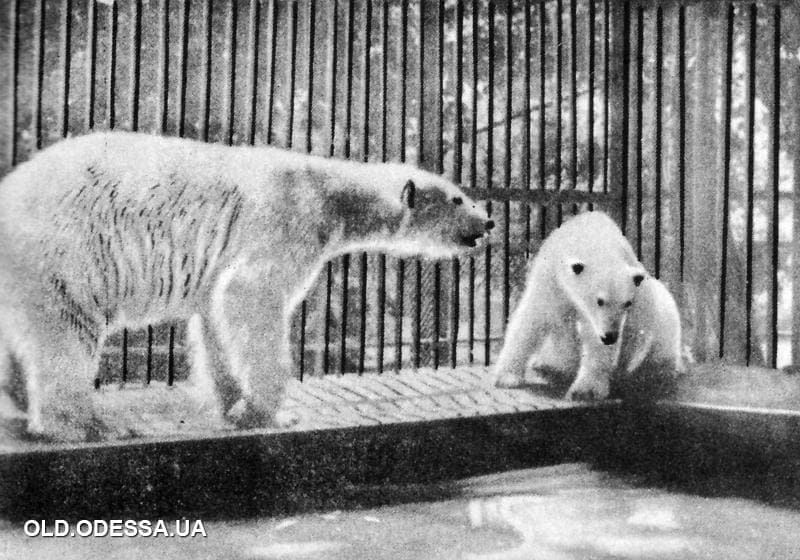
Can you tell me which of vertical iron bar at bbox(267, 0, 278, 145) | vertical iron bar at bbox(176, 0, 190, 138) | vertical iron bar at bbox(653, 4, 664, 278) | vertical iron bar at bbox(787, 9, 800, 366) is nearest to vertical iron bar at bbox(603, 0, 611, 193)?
vertical iron bar at bbox(653, 4, 664, 278)

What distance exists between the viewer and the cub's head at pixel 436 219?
3910 millimetres

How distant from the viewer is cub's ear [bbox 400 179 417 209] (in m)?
3.88

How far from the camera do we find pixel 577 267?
12.8ft

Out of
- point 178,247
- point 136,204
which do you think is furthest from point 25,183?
point 178,247

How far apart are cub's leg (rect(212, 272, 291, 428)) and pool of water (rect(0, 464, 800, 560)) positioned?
482 mm

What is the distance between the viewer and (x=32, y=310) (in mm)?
2926

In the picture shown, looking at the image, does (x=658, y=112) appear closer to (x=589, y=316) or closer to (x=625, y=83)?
(x=625, y=83)

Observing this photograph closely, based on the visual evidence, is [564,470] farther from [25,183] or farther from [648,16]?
[648,16]

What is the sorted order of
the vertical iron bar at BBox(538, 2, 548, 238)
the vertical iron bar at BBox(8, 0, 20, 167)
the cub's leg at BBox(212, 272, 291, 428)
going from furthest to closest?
the vertical iron bar at BBox(538, 2, 548, 238)
the vertical iron bar at BBox(8, 0, 20, 167)
the cub's leg at BBox(212, 272, 291, 428)

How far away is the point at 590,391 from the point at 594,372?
0.34 feet

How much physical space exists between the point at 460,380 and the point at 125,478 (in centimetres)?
203

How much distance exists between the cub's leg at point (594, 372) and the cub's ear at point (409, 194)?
116 centimetres

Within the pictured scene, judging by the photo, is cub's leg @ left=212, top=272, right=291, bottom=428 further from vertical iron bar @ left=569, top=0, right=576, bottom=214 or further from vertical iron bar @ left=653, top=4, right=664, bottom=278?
vertical iron bar @ left=653, top=4, right=664, bottom=278

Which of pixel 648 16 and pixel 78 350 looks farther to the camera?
pixel 648 16
